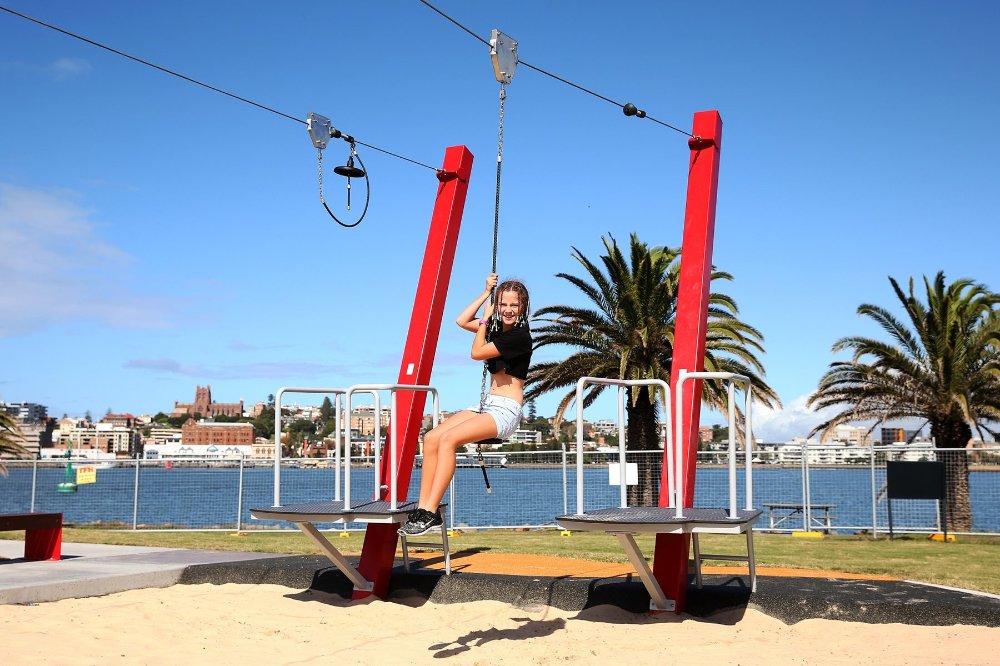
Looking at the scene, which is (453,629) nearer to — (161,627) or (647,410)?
(161,627)

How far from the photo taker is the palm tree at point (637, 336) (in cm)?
2198

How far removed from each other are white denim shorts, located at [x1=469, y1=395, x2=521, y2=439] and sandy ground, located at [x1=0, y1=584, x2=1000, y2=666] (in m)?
1.60

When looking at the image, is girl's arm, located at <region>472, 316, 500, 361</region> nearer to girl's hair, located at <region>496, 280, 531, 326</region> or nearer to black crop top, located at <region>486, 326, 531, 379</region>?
black crop top, located at <region>486, 326, 531, 379</region>

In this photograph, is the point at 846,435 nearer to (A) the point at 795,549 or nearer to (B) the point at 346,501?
(A) the point at 795,549

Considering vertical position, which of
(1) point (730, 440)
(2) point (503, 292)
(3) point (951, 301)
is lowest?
(1) point (730, 440)

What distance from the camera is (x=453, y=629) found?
762cm

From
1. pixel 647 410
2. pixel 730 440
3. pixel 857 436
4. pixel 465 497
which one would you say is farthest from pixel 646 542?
pixel 465 497

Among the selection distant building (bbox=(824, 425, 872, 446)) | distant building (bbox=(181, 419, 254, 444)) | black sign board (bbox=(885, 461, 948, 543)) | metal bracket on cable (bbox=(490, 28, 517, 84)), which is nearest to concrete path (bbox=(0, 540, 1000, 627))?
metal bracket on cable (bbox=(490, 28, 517, 84))

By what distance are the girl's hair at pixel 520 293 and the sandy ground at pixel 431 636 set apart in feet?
7.90

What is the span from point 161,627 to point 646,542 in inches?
391

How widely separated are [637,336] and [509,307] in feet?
51.2

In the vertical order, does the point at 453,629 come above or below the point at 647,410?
below

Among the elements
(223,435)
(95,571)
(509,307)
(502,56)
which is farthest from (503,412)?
(223,435)

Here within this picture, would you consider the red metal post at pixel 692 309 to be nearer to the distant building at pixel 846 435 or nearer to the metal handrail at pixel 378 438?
the metal handrail at pixel 378 438
